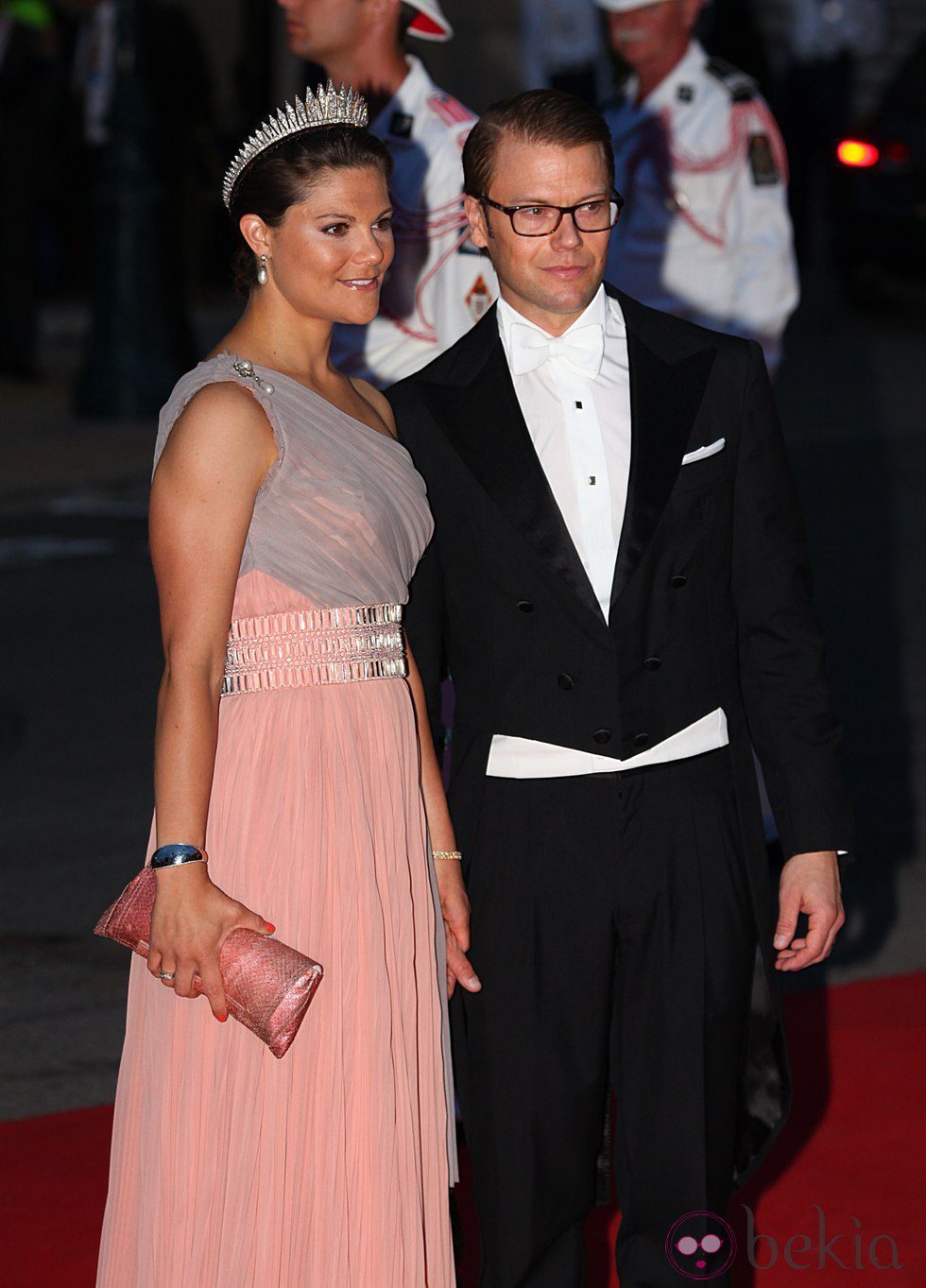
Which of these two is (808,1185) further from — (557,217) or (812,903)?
(557,217)

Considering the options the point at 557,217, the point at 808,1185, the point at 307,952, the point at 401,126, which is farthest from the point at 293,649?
the point at 401,126

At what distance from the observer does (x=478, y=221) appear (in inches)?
146

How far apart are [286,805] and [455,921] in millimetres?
441

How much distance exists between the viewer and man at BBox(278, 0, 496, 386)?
5492mm

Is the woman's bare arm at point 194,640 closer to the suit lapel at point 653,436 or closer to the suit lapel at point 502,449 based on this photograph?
the suit lapel at point 502,449

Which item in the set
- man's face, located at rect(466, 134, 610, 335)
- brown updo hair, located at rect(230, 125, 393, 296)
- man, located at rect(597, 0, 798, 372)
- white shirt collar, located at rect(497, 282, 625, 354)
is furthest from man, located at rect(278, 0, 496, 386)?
brown updo hair, located at rect(230, 125, 393, 296)

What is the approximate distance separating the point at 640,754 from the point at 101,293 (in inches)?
463

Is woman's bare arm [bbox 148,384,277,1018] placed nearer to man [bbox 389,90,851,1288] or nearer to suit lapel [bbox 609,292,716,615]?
man [bbox 389,90,851,1288]

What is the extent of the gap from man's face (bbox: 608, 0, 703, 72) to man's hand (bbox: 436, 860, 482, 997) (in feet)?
13.5

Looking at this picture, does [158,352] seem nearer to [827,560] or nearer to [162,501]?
[827,560]

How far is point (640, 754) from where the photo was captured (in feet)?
11.9

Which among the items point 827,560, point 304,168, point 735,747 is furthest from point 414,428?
point 827,560

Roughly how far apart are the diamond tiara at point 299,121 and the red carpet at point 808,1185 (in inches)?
83.5
